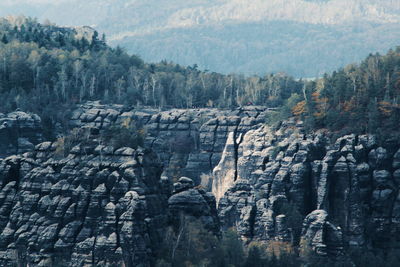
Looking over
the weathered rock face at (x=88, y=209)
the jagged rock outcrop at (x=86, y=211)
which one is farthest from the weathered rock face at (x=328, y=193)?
the jagged rock outcrop at (x=86, y=211)

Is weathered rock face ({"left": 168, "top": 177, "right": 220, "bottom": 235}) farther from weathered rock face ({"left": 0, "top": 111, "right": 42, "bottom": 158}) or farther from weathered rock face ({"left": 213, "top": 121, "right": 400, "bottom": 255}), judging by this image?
weathered rock face ({"left": 0, "top": 111, "right": 42, "bottom": 158})

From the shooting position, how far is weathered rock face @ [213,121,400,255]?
157 m

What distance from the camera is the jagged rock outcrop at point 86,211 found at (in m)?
124

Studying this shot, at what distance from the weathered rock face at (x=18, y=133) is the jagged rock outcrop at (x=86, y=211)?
45035 mm

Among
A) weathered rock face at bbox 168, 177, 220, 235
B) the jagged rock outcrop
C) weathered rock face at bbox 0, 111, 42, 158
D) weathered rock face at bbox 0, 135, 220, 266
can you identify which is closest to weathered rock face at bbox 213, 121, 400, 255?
weathered rock face at bbox 168, 177, 220, 235

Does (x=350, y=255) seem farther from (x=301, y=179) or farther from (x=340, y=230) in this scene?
(x=301, y=179)

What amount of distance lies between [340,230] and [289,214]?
660 cm

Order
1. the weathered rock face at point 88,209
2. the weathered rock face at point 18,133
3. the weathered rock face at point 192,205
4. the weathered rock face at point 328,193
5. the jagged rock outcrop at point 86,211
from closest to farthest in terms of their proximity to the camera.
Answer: the jagged rock outcrop at point 86,211 < the weathered rock face at point 88,209 < the weathered rock face at point 192,205 < the weathered rock face at point 328,193 < the weathered rock face at point 18,133

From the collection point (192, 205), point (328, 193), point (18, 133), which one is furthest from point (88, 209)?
point (18, 133)

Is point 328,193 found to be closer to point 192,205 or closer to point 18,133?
point 192,205

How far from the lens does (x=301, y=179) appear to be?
16200cm

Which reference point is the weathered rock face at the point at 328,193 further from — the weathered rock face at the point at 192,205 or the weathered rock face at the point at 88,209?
the weathered rock face at the point at 88,209

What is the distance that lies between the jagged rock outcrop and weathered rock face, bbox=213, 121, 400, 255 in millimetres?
25898

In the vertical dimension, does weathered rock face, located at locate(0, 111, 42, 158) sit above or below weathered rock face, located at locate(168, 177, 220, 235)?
above
